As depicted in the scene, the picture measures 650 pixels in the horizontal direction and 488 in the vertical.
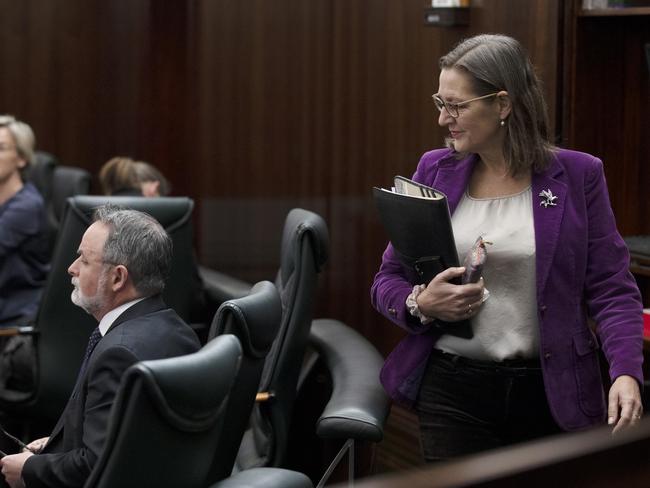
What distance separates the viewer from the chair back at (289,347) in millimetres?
2994

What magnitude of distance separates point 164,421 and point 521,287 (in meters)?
0.80

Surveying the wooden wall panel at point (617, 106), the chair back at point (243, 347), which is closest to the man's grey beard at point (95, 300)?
the chair back at point (243, 347)

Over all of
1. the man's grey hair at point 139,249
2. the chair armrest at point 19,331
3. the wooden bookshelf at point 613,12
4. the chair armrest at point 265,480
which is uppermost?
the wooden bookshelf at point 613,12

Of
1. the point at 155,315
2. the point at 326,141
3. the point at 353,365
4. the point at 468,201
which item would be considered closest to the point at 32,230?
the point at 326,141

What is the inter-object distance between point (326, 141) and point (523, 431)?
2.53m

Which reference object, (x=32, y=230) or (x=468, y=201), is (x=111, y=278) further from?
(x=32, y=230)

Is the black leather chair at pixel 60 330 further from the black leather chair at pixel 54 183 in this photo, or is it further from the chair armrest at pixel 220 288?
the black leather chair at pixel 54 183

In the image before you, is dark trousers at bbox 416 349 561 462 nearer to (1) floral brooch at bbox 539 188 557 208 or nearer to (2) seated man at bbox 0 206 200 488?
(1) floral brooch at bbox 539 188 557 208

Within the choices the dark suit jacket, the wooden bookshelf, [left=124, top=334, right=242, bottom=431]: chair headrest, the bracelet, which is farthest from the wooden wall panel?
[left=124, top=334, right=242, bottom=431]: chair headrest

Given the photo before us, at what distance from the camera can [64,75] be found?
6.60 m

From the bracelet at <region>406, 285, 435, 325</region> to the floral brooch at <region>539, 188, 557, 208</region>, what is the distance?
29cm

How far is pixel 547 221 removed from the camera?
7.32 feet

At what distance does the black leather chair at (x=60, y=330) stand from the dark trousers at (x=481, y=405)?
1717 millimetres

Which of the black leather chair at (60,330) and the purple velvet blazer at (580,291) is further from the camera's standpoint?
the black leather chair at (60,330)
